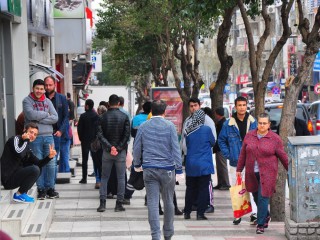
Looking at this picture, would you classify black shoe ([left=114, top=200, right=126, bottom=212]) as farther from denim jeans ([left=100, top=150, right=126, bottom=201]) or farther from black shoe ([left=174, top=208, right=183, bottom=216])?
black shoe ([left=174, top=208, right=183, bottom=216])

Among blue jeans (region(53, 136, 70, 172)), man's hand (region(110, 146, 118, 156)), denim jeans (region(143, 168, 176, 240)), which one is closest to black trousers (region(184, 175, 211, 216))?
man's hand (region(110, 146, 118, 156))

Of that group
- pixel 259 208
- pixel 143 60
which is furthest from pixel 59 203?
pixel 143 60

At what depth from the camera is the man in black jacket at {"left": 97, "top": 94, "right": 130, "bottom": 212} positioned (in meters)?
13.0

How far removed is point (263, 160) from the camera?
1098 centimetres

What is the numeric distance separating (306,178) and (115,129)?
362 cm

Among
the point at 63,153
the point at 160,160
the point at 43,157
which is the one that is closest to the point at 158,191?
the point at 160,160

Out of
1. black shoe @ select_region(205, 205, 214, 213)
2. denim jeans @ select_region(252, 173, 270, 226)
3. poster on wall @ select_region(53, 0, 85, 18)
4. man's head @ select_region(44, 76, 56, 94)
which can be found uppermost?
poster on wall @ select_region(53, 0, 85, 18)

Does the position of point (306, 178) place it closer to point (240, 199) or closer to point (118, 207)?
point (240, 199)

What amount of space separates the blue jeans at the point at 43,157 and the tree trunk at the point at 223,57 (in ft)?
20.0

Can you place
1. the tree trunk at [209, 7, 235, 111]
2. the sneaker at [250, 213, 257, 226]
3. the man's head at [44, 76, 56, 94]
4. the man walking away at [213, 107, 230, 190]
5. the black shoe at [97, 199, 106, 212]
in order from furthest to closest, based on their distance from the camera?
1. the tree trunk at [209, 7, 235, 111]
2. the man walking away at [213, 107, 230, 190]
3. the man's head at [44, 76, 56, 94]
4. the black shoe at [97, 199, 106, 212]
5. the sneaker at [250, 213, 257, 226]

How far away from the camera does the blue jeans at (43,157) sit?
489 inches

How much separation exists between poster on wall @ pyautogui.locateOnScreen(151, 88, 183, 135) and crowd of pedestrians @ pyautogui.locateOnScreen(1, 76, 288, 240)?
1326 centimetres

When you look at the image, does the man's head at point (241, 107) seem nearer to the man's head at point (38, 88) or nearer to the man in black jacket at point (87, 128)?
the man's head at point (38, 88)

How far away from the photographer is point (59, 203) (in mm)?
14281
